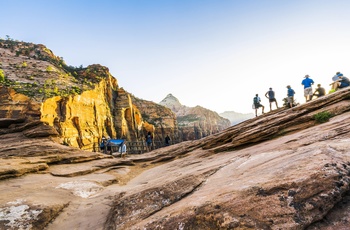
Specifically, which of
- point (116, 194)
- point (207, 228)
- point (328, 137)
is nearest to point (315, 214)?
point (207, 228)

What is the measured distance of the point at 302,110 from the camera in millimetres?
10344

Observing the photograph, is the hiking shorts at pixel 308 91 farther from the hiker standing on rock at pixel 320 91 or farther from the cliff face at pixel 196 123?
the cliff face at pixel 196 123

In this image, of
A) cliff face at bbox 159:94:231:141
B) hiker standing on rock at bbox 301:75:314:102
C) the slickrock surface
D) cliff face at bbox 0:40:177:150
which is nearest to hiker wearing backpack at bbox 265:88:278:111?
hiker standing on rock at bbox 301:75:314:102

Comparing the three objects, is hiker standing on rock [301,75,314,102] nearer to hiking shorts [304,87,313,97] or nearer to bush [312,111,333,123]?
hiking shorts [304,87,313,97]

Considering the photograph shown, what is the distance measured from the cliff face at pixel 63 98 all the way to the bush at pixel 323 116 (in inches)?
656

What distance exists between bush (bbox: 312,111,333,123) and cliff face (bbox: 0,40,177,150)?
1665 cm

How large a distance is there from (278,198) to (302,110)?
922cm

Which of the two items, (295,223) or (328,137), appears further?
(328,137)

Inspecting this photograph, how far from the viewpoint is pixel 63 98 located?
25.5 meters

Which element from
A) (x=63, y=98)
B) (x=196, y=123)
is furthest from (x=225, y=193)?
(x=196, y=123)

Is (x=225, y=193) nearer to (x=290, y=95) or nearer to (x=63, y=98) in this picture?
(x=290, y=95)

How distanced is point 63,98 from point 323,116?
87.3 ft

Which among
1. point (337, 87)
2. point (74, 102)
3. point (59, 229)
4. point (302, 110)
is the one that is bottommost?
point (59, 229)

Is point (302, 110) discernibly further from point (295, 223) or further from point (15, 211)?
point (15, 211)
